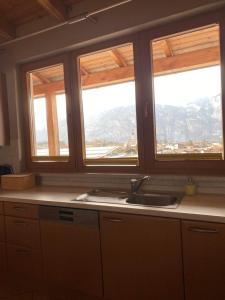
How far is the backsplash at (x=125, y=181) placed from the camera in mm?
1951

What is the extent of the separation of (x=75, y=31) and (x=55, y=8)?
276 millimetres

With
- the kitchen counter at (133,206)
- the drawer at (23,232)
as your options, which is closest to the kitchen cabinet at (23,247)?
the drawer at (23,232)

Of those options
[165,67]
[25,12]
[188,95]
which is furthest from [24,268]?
[25,12]

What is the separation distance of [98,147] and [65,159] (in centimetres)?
41

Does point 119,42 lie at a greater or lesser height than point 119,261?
greater

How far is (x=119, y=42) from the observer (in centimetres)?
231

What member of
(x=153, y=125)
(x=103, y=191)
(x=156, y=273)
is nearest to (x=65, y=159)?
(x=103, y=191)

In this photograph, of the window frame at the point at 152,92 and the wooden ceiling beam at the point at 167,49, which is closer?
the window frame at the point at 152,92

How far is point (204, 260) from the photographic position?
58.0 inches

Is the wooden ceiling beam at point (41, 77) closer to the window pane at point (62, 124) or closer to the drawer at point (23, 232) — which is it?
the window pane at point (62, 124)

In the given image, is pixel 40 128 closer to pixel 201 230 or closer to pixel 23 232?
pixel 23 232

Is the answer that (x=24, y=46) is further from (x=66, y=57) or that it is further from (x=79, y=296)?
(x=79, y=296)

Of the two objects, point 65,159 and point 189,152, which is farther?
point 65,159

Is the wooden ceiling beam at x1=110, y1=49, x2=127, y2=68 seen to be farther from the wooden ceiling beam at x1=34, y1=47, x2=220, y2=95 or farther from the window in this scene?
the window
